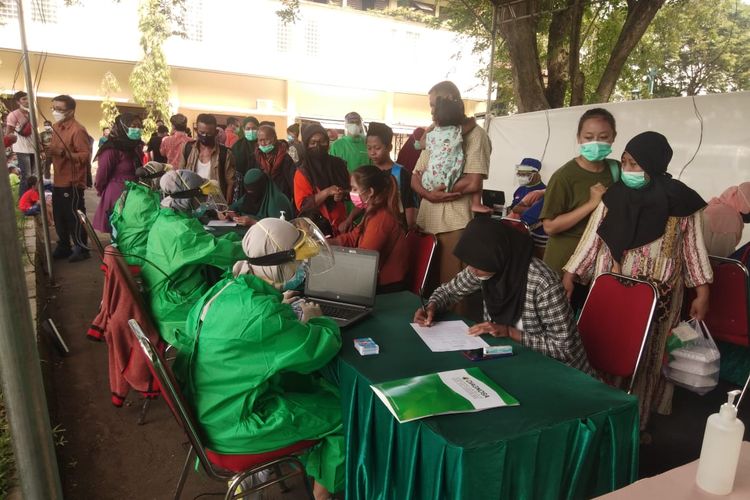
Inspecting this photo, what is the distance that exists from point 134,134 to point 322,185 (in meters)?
2.44

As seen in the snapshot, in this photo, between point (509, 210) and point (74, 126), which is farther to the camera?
point (74, 126)

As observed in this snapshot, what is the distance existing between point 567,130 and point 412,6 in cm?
1663

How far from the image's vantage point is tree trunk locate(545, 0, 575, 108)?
719 centimetres

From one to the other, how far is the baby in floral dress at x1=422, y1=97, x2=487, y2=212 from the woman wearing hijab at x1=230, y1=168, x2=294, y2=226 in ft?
4.89

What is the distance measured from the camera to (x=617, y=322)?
2135 mm

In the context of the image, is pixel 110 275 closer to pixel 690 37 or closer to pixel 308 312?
pixel 308 312

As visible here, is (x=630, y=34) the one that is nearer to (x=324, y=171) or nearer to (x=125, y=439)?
(x=324, y=171)

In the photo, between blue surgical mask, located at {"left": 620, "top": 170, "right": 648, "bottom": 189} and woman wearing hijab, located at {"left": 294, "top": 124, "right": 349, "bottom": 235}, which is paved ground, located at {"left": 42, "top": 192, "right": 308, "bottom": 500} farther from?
blue surgical mask, located at {"left": 620, "top": 170, "right": 648, "bottom": 189}

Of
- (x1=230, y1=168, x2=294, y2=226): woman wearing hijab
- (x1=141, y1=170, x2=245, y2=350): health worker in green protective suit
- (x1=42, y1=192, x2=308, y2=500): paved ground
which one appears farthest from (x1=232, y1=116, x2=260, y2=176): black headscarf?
(x1=141, y1=170, x2=245, y2=350): health worker in green protective suit

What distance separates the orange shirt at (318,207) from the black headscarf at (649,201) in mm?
2034

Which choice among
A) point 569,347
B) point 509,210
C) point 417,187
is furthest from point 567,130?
point 569,347

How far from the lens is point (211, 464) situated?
1602 mm

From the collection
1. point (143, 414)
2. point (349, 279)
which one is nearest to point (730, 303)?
point (349, 279)

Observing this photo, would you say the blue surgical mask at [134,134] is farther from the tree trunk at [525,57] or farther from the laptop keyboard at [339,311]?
the tree trunk at [525,57]
